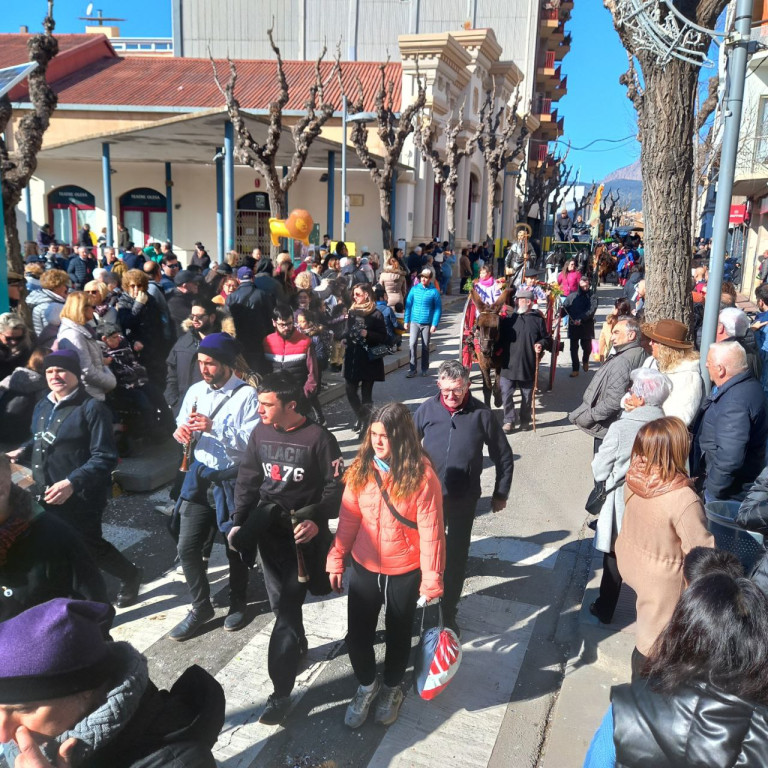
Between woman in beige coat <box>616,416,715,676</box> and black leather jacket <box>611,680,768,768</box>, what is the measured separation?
150cm

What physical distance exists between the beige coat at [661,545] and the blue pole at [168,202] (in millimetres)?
26506

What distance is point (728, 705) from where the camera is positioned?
177 cm

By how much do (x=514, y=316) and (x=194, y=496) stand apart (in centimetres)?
559

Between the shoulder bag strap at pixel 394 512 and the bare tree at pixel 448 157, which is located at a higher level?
the bare tree at pixel 448 157

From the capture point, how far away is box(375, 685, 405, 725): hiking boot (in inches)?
143

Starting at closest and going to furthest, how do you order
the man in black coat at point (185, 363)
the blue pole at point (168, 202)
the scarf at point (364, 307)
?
1. the man in black coat at point (185, 363)
2. the scarf at point (364, 307)
3. the blue pole at point (168, 202)

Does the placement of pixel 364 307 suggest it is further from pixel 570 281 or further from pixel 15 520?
pixel 570 281

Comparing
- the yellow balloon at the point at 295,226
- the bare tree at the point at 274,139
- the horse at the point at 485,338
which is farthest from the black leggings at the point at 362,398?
the bare tree at the point at 274,139

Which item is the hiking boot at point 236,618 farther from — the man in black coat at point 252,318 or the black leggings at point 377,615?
the man in black coat at point 252,318

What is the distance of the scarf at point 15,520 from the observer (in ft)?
10.2

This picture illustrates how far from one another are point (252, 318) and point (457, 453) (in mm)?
4183

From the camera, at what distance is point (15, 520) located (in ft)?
10.3

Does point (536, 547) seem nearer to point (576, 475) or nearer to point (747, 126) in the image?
point (576, 475)

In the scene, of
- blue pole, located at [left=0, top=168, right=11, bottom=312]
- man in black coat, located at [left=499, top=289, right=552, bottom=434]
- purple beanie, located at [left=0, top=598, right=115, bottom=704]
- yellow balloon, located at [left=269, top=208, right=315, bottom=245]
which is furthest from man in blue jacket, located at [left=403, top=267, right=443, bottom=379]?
purple beanie, located at [left=0, top=598, right=115, bottom=704]
